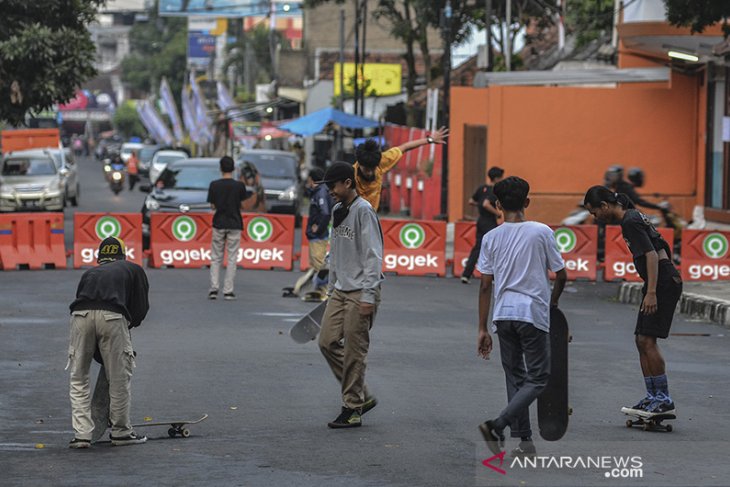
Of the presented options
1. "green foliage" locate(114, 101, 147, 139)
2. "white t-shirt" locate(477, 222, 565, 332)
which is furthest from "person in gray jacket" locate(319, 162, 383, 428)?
"green foliage" locate(114, 101, 147, 139)

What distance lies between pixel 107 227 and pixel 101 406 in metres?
13.7

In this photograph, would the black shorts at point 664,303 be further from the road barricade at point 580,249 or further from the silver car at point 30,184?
the silver car at point 30,184

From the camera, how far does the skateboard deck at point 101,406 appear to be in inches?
354

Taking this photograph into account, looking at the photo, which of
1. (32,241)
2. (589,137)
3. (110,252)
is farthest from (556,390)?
(589,137)

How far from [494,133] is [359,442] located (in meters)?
22.2

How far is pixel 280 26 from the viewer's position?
367 ft

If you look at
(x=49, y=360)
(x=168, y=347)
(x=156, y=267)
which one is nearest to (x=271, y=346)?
(x=168, y=347)

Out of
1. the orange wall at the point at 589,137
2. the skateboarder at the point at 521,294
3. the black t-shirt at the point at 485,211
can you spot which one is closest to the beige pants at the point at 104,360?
the skateboarder at the point at 521,294

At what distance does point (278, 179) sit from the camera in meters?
34.3

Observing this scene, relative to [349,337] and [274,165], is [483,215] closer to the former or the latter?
[349,337]

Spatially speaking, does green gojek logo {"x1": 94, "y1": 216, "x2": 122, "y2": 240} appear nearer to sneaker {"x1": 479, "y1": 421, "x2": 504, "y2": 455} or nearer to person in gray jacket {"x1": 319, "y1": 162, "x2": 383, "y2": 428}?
person in gray jacket {"x1": 319, "y1": 162, "x2": 383, "y2": 428}

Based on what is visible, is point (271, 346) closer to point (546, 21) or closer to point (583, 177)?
point (583, 177)

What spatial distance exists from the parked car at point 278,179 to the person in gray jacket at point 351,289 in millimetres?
22340

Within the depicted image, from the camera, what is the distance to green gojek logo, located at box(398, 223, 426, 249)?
73.2ft
